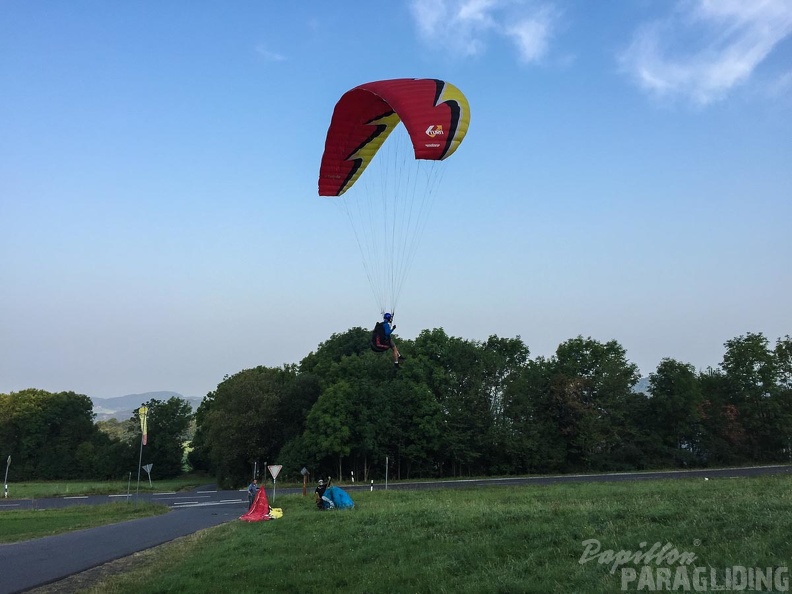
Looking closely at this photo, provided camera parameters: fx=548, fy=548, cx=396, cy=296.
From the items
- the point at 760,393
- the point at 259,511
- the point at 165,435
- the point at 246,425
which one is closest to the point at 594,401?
the point at 760,393

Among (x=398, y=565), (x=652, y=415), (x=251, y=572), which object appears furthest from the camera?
(x=652, y=415)

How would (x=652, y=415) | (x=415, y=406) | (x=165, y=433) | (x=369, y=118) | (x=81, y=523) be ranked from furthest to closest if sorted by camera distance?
(x=165, y=433)
(x=652, y=415)
(x=415, y=406)
(x=81, y=523)
(x=369, y=118)

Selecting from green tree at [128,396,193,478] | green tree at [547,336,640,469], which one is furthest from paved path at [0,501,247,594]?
green tree at [128,396,193,478]

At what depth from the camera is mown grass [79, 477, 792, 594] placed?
7.07 m

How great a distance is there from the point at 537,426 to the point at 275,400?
2529 centimetres

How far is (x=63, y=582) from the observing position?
10297 millimetres

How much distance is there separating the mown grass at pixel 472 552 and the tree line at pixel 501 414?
112 feet

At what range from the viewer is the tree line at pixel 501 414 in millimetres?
47844

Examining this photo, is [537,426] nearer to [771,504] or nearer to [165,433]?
[771,504]

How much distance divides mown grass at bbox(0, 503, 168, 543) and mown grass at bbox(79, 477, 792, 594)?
341 inches

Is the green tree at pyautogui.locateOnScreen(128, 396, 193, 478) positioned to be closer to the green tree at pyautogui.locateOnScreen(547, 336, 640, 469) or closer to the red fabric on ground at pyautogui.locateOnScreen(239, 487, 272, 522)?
the green tree at pyautogui.locateOnScreen(547, 336, 640, 469)

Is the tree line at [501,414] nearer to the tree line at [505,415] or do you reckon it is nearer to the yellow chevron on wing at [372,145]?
the tree line at [505,415]

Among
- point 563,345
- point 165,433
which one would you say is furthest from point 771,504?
point 165,433

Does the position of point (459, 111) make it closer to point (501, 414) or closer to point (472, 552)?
point (472, 552)
